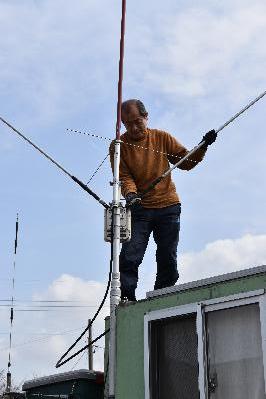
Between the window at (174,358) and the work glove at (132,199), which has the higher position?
the work glove at (132,199)

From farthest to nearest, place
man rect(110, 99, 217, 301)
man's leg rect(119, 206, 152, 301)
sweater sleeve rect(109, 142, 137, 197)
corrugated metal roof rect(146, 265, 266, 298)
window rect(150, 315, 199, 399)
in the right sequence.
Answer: man rect(110, 99, 217, 301)
sweater sleeve rect(109, 142, 137, 197)
man's leg rect(119, 206, 152, 301)
window rect(150, 315, 199, 399)
corrugated metal roof rect(146, 265, 266, 298)

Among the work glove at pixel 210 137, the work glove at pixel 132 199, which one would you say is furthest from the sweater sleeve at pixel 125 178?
the work glove at pixel 210 137

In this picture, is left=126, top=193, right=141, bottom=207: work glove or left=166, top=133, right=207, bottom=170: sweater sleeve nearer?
left=126, top=193, right=141, bottom=207: work glove

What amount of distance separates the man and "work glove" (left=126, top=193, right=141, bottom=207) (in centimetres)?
26

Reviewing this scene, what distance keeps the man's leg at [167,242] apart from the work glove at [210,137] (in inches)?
45.7

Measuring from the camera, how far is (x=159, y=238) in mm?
Result: 8289

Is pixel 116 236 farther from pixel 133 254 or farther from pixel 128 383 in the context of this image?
pixel 128 383

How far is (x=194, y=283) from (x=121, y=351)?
1123 millimetres

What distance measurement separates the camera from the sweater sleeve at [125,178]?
7.84 m

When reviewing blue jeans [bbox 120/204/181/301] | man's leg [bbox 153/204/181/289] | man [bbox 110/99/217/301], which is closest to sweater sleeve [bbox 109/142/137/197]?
man [bbox 110/99/217/301]

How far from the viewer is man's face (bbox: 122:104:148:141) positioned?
27.2 ft

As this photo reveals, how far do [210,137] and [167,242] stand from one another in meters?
1.57

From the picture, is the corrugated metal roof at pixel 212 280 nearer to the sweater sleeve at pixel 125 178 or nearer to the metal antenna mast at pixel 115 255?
the metal antenna mast at pixel 115 255

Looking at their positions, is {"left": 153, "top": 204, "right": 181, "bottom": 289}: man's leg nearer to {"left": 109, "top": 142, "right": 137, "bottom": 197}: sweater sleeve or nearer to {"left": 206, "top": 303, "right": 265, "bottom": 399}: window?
{"left": 109, "top": 142, "right": 137, "bottom": 197}: sweater sleeve
